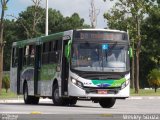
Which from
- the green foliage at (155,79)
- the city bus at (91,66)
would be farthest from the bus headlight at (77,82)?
the green foliage at (155,79)

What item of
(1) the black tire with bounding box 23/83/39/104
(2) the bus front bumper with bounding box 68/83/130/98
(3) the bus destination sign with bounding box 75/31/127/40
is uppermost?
(3) the bus destination sign with bounding box 75/31/127/40

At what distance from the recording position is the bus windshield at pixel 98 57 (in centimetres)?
2612

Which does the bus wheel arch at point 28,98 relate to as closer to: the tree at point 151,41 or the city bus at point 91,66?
the city bus at point 91,66

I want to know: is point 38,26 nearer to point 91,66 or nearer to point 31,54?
point 31,54

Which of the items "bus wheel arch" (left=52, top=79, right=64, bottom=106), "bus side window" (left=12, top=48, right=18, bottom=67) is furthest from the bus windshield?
"bus side window" (left=12, top=48, right=18, bottom=67)

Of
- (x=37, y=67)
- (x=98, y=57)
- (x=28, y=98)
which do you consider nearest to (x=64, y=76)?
(x=98, y=57)

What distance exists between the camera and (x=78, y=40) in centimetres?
2630

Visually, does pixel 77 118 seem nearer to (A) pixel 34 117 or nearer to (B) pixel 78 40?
(A) pixel 34 117

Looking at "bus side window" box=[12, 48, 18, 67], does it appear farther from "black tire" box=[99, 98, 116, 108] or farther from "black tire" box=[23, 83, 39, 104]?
"black tire" box=[99, 98, 116, 108]

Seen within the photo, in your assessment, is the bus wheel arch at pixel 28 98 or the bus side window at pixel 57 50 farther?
the bus wheel arch at pixel 28 98

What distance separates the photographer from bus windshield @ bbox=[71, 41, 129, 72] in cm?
2612

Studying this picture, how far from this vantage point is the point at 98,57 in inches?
1032

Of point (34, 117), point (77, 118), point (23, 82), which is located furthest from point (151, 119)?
point (23, 82)

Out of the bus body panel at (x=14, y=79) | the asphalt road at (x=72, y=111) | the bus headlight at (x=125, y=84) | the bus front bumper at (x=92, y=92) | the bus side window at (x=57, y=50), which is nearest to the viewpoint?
the asphalt road at (x=72, y=111)
